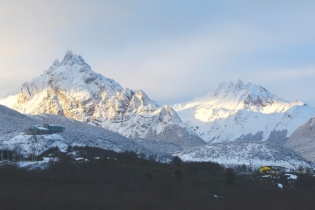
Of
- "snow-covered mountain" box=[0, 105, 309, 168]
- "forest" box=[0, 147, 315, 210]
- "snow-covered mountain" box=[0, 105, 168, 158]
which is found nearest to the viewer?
"forest" box=[0, 147, 315, 210]

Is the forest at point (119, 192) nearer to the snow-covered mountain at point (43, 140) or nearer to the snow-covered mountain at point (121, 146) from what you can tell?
the snow-covered mountain at point (43, 140)

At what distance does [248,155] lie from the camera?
552ft

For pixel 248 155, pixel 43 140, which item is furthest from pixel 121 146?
pixel 248 155

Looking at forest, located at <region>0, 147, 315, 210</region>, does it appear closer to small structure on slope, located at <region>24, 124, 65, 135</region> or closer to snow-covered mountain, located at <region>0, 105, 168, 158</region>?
snow-covered mountain, located at <region>0, 105, 168, 158</region>

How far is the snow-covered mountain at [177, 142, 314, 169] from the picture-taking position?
520 feet

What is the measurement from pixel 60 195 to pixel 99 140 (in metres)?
111

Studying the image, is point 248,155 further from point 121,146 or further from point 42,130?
point 42,130

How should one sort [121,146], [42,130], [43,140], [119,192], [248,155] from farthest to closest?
[248,155] → [121,146] → [42,130] → [43,140] → [119,192]

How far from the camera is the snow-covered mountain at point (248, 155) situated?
159 metres

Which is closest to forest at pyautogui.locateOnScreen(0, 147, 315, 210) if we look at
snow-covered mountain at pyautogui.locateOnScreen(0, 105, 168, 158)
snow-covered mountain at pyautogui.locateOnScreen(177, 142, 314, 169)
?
snow-covered mountain at pyautogui.locateOnScreen(0, 105, 168, 158)

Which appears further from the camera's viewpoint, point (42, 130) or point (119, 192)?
point (42, 130)

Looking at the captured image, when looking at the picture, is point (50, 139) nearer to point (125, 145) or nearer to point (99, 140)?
point (99, 140)

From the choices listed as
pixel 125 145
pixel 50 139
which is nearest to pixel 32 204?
pixel 50 139

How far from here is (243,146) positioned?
183500 millimetres
